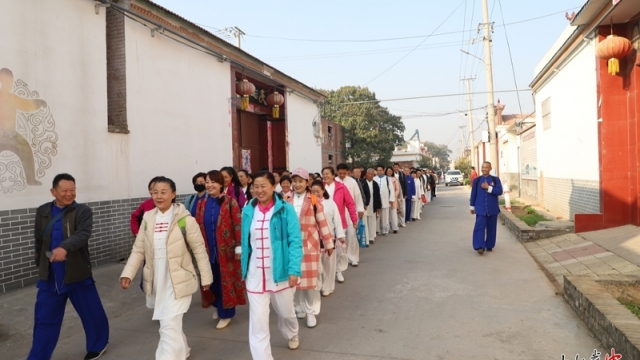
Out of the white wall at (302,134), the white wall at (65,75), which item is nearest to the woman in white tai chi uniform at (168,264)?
the white wall at (65,75)

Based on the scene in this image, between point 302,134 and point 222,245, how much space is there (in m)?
11.9

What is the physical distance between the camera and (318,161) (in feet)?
59.4

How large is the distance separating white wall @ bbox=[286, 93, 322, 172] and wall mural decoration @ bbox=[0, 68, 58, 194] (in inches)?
373

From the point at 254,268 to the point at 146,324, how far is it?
206 cm

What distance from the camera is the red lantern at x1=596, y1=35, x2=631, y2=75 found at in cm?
746

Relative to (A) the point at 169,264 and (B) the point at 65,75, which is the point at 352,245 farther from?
(B) the point at 65,75

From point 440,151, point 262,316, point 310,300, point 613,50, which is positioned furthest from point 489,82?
point 440,151

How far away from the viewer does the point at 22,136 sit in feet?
18.1

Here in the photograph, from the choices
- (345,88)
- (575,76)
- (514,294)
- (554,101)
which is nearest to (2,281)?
(514,294)

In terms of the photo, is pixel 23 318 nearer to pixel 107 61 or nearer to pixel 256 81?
pixel 107 61

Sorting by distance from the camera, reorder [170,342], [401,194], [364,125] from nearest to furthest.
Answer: [170,342], [401,194], [364,125]

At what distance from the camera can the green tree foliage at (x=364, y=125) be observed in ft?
93.2

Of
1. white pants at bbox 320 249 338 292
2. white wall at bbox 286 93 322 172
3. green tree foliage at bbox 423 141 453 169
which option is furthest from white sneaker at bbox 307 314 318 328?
green tree foliage at bbox 423 141 453 169

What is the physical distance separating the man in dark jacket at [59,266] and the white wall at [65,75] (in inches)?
87.3
